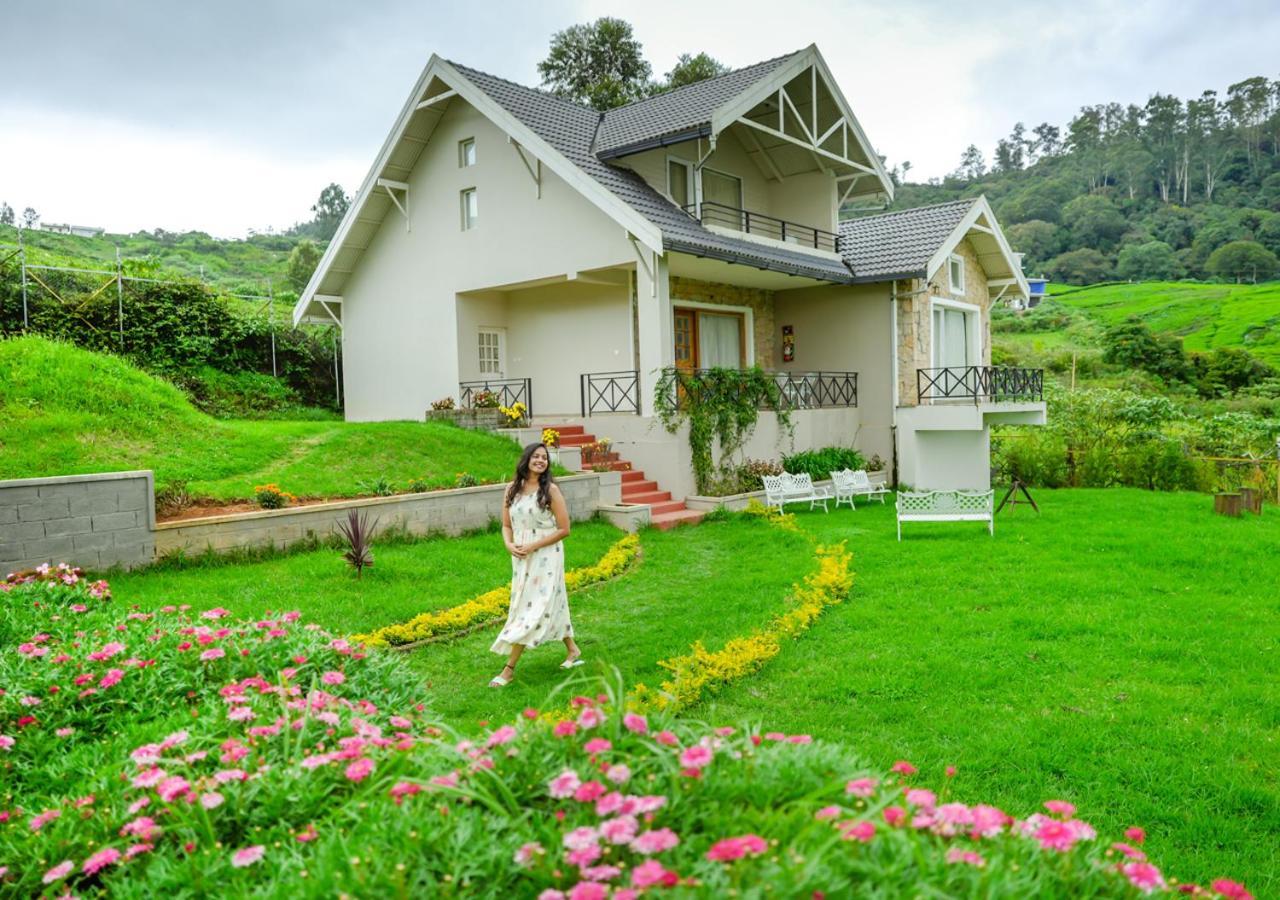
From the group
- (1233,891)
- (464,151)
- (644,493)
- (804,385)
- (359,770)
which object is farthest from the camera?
(804,385)

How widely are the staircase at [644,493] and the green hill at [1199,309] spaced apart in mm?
41909

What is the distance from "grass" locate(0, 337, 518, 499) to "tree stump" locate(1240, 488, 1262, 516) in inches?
482

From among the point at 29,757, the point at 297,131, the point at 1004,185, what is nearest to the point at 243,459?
the point at 29,757

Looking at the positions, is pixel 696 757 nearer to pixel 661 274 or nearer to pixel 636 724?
pixel 636 724

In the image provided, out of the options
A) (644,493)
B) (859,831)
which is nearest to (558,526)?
(859,831)

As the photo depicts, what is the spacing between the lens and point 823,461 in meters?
17.2

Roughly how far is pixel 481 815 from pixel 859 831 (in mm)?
1000

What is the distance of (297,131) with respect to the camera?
27734 mm

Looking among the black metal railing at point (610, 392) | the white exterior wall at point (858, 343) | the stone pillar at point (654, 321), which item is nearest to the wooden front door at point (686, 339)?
the black metal railing at point (610, 392)

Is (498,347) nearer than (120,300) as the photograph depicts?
No

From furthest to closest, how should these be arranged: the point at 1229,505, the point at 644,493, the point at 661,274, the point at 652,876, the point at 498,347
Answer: the point at 498,347 < the point at 661,274 < the point at 644,493 < the point at 1229,505 < the point at 652,876

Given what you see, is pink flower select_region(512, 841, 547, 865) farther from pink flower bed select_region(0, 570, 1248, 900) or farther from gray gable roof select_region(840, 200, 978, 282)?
gray gable roof select_region(840, 200, 978, 282)

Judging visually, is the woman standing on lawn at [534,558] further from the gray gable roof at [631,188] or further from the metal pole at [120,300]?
the metal pole at [120,300]

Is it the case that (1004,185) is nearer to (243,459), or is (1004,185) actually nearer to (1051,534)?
(1051,534)
